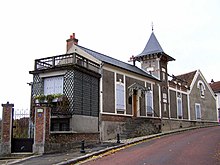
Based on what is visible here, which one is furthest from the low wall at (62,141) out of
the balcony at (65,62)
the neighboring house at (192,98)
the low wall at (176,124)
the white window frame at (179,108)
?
the white window frame at (179,108)

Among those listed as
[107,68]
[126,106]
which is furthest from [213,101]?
[107,68]

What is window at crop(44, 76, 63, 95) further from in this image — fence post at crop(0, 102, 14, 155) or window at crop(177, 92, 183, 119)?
window at crop(177, 92, 183, 119)

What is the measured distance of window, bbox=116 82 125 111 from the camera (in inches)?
796

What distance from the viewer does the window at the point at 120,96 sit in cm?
2023

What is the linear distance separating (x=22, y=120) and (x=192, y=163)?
31.9 feet

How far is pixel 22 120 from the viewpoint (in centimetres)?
1528

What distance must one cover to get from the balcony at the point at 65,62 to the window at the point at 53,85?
2.54ft

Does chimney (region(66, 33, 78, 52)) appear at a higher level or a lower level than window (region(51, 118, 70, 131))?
higher

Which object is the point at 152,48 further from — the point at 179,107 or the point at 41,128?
the point at 41,128

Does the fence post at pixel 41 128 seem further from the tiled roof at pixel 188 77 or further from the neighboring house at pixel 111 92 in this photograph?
the tiled roof at pixel 188 77

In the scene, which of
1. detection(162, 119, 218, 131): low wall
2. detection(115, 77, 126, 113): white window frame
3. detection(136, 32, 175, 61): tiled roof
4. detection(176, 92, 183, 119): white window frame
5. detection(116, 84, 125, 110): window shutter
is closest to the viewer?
detection(115, 77, 126, 113): white window frame

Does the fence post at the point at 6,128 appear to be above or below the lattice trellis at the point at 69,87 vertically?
below

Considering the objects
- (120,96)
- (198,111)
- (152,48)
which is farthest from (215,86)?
(120,96)

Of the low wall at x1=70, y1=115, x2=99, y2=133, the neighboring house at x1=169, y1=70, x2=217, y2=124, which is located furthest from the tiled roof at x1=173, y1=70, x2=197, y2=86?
the low wall at x1=70, y1=115, x2=99, y2=133
